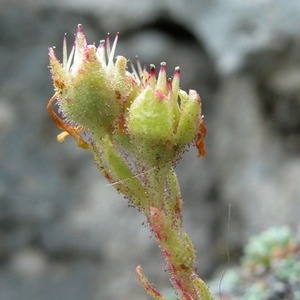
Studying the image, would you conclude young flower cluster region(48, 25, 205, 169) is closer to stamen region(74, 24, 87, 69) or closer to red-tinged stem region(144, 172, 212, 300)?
stamen region(74, 24, 87, 69)

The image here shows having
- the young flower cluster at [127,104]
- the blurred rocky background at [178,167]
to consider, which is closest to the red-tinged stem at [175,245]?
the young flower cluster at [127,104]

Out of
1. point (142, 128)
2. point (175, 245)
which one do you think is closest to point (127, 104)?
point (142, 128)

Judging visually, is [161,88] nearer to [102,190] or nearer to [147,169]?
[147,169]

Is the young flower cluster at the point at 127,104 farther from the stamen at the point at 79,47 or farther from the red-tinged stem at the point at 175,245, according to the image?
the red-tinged stem at the point at 175,245

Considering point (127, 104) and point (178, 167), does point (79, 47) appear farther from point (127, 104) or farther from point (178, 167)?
point (178, 167)

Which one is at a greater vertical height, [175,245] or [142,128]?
[142,128]

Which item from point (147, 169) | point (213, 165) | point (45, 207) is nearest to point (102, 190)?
point (45, 207)

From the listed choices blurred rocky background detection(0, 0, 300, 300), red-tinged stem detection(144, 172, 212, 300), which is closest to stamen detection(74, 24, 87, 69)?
red-tinged stem detection(144, 172, 212, 300)
